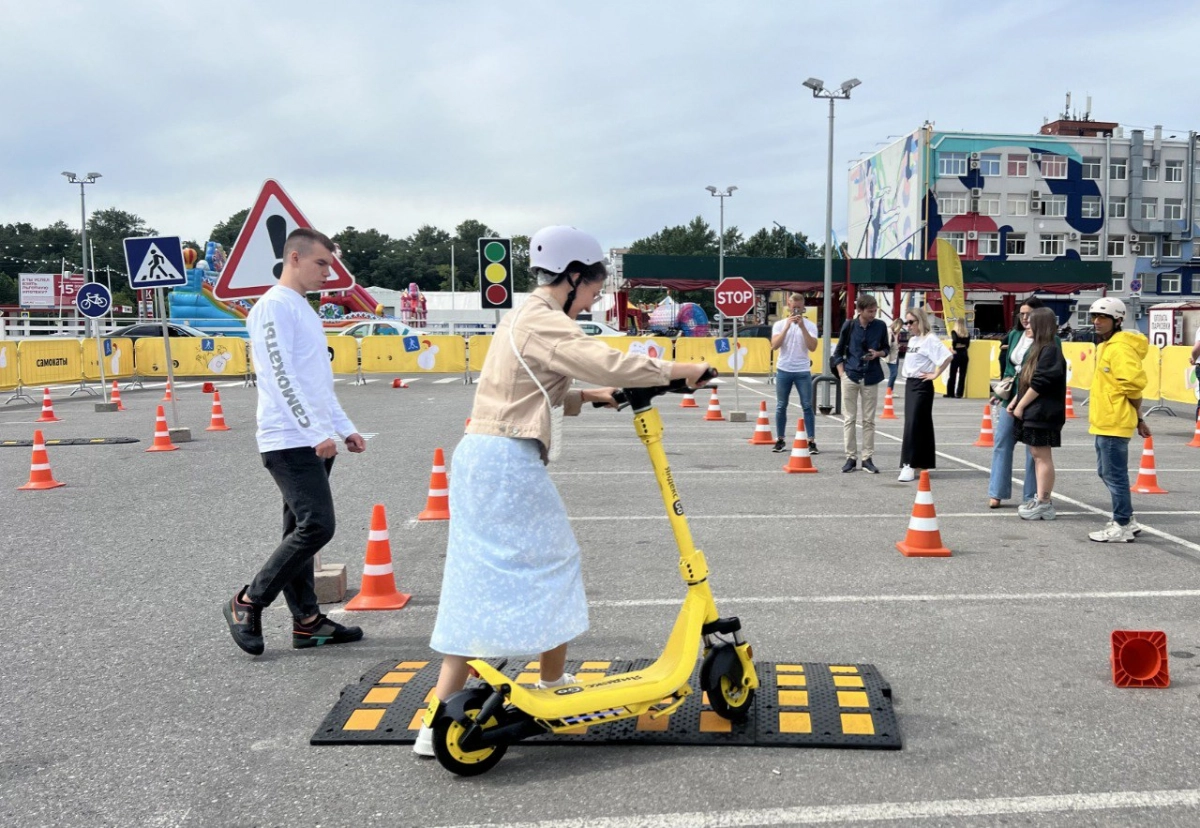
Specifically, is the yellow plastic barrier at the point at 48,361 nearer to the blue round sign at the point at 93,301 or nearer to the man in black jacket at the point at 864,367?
the blue round sign at the point at 93,301

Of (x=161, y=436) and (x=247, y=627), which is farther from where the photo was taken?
(x=161, y=436)

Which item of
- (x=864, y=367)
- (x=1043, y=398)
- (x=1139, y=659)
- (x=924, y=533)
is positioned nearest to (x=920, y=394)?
(x=864, y=367)

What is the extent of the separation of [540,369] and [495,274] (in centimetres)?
965

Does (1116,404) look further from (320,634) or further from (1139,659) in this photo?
(320,634)

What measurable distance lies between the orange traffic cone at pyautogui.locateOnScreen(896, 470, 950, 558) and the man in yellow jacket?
4.38 feet

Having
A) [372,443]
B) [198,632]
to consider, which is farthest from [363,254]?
[198,632]

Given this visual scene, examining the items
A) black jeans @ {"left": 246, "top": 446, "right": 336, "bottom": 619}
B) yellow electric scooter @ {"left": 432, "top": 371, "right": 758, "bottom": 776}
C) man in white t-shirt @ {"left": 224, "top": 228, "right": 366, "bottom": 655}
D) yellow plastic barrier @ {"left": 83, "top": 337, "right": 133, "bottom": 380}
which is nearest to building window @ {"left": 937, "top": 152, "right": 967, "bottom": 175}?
yellow plastic barrier @ {"left": 83, "top": 337, "right": 133, "bottom": 380}

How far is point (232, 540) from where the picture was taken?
23.9ft

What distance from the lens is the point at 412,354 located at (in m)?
31.4

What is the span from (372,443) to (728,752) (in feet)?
34.1

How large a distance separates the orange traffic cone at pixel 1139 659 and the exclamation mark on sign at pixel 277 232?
5.12 meters

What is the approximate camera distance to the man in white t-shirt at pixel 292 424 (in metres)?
4.59

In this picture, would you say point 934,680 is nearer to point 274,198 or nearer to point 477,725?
point 477,725

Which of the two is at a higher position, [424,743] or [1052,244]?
[1052,244]
